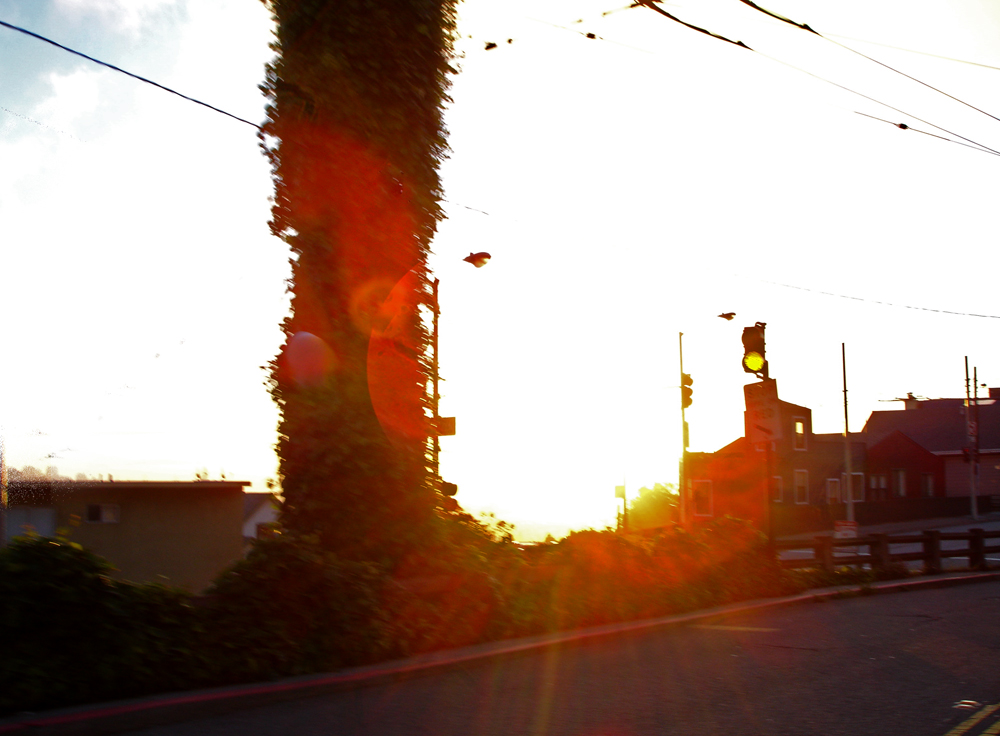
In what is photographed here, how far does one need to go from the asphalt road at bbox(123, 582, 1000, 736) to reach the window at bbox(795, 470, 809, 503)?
39955 mm

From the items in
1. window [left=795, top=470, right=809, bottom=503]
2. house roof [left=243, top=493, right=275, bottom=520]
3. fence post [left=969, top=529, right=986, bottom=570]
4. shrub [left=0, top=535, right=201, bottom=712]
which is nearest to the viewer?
Answer: shrub [left=0, top=535, right=201, bottom=712]

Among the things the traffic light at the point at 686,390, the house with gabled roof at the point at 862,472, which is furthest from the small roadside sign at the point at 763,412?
the house with gabled roof at the point at 862,472

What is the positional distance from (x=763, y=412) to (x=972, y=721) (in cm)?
765

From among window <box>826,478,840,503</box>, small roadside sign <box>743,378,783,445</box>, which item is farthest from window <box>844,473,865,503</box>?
small roadside sign <box>743,378,783,445</box>

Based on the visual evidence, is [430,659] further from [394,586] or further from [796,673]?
[796,673]

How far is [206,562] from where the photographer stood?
18.5 meters

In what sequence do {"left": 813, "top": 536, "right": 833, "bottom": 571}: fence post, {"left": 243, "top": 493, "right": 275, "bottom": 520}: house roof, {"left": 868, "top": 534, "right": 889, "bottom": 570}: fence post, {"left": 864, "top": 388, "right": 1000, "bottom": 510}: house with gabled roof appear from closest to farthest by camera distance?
{"left": 813, "top": 536, "right": 833, "bottom": 571}: fence post
{"left": 868, "top": 534, "right": 889, "bottom": 570}: fence post
{"left": 243, "top": 493, "right": 275, "bottom": 520}: house roof
{"left": 864, "top": 388, "right": 1000, "bottom": 510}: house with gabled roof

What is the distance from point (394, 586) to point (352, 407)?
2.21 meters

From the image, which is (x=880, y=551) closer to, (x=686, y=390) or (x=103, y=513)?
(x=686, y=390)

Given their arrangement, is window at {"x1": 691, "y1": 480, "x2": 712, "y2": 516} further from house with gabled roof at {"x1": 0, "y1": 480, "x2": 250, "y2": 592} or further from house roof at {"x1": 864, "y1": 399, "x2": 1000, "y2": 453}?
house with gabled roof at {"x1": 0, "y1": 480, "x2": 250, "y2": 592}

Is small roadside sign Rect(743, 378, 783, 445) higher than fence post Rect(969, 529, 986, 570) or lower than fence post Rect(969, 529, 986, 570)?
higher

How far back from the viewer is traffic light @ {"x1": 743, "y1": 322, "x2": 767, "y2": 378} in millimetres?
13078

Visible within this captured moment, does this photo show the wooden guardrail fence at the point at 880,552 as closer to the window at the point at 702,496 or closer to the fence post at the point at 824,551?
the fence post at the point at 824,551

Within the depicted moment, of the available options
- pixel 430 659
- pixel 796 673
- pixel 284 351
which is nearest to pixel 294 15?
pixel 284 351
